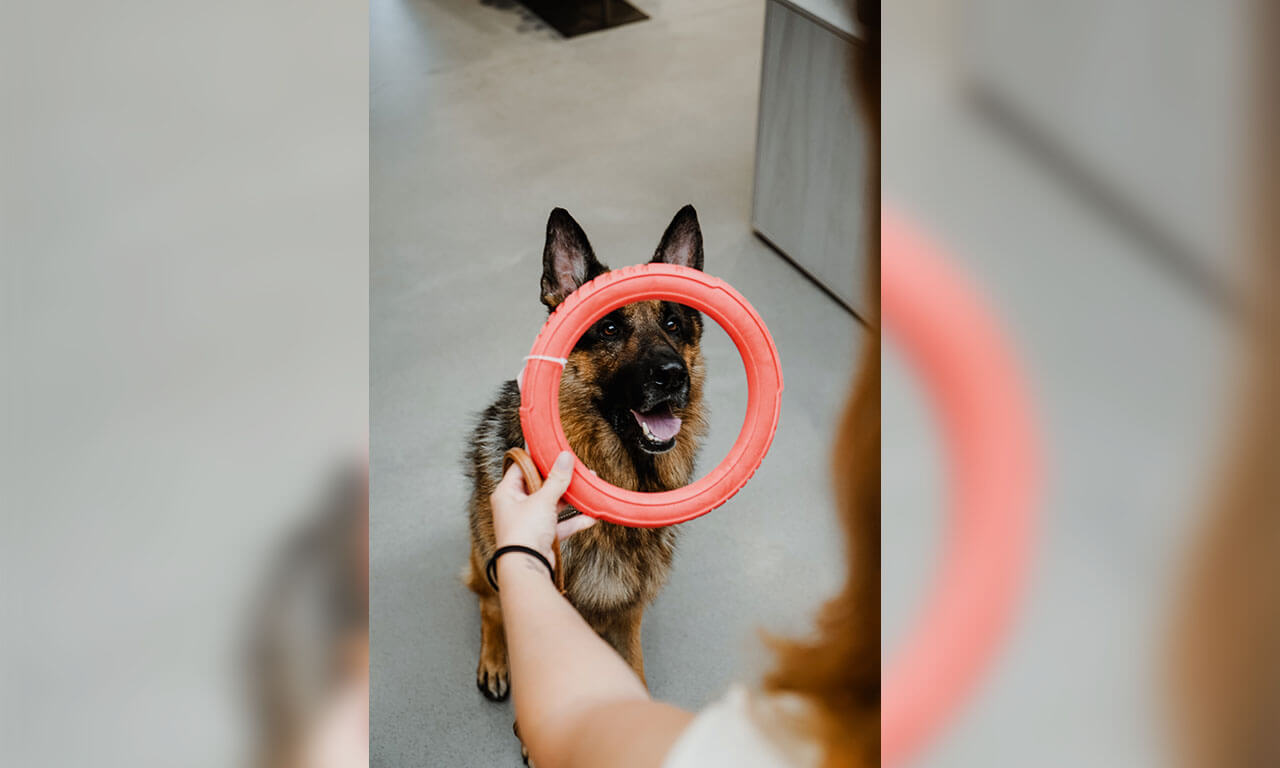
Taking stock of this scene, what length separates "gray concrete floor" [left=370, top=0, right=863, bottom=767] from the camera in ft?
4.09

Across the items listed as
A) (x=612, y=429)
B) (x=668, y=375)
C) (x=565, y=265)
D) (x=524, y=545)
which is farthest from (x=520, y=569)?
(x=565, y=265)

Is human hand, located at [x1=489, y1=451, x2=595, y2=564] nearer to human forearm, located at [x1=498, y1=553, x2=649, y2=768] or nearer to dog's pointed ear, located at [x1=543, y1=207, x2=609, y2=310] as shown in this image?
human forearm, located at [x1=498, y1=553, x2=649, y2=768]

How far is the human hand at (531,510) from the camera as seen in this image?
1161 millimetres

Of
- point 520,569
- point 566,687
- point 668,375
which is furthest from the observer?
point 668,375

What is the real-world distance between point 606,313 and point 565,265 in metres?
0.11

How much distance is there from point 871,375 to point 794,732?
23.7 inches

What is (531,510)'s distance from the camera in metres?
1.18

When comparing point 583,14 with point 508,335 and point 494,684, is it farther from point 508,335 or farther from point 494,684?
point 494,684
